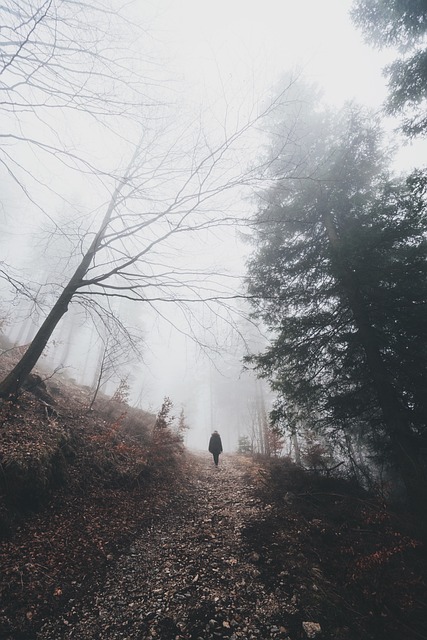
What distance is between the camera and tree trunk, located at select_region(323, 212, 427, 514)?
4578 mm

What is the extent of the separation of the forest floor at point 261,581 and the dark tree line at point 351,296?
1500 mm

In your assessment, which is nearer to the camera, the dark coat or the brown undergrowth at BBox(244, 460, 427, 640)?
the brown undergrowth at BBox(244, 460, 427, 640)

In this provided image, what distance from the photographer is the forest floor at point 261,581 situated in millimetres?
2756

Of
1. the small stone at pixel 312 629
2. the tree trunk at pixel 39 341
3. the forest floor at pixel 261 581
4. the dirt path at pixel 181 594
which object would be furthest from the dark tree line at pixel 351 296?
the tree trunk at pixel 39 341

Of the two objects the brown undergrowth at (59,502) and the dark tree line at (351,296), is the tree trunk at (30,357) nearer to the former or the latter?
the brown undergrowth at (59,502)

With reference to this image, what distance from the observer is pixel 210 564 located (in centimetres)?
382

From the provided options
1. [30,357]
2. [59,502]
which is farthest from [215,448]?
[30,357]

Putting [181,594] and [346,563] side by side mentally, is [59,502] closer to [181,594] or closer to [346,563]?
[181,594]

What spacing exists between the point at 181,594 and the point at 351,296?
6574 mm

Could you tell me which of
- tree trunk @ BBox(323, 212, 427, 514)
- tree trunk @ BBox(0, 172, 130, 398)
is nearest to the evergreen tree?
tree trunk @ BBox(323, 212, 427, 514)

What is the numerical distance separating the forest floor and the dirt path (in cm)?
1

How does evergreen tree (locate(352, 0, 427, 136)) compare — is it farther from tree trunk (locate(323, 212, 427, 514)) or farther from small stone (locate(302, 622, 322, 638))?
small stone (locate(302, 622, 322, 638))

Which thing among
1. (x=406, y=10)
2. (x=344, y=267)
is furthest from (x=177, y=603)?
(x=406, y=10)

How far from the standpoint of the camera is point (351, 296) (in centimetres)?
641
